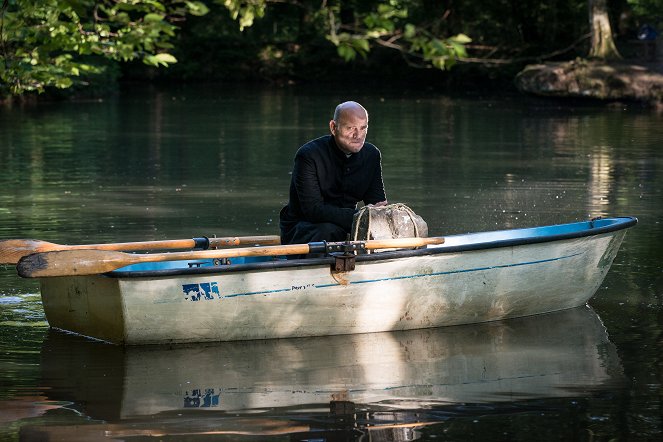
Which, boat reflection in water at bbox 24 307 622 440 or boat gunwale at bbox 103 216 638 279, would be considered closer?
boat reflection in water at bbox 24 307 622 440

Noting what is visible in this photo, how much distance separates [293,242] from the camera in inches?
383

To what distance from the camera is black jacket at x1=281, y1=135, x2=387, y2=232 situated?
9.49 metres

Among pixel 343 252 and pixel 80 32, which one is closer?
pixel 343 252

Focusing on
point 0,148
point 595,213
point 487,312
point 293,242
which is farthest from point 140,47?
point 0,148

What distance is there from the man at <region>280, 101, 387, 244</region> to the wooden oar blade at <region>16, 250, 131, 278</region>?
145 cm

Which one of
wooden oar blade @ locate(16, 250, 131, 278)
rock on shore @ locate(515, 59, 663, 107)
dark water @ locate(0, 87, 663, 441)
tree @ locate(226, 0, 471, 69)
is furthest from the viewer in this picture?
rock on shore @ locate(515, 59, 663, 107)

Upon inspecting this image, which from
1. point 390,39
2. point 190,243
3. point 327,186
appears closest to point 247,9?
point 390,39

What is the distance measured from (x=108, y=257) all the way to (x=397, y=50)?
42287 millimetres

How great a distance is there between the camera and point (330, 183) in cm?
959

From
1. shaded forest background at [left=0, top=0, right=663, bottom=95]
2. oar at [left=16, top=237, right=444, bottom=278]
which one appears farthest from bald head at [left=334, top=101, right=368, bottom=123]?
shaded forest background at [left=0, top=0, right=663, bottom=95]

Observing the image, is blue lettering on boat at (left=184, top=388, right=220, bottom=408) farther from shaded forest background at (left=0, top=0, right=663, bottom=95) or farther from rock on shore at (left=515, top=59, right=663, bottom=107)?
shaded forest background at (left=0, top=0, right=663, bottom=95)

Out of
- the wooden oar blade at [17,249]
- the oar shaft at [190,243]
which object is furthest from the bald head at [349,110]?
the wooden oar blade at [17,249]

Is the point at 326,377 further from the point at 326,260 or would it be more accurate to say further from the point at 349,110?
the point at 349,110

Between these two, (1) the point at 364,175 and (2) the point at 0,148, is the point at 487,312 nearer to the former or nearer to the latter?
(1) the point at 364,175
